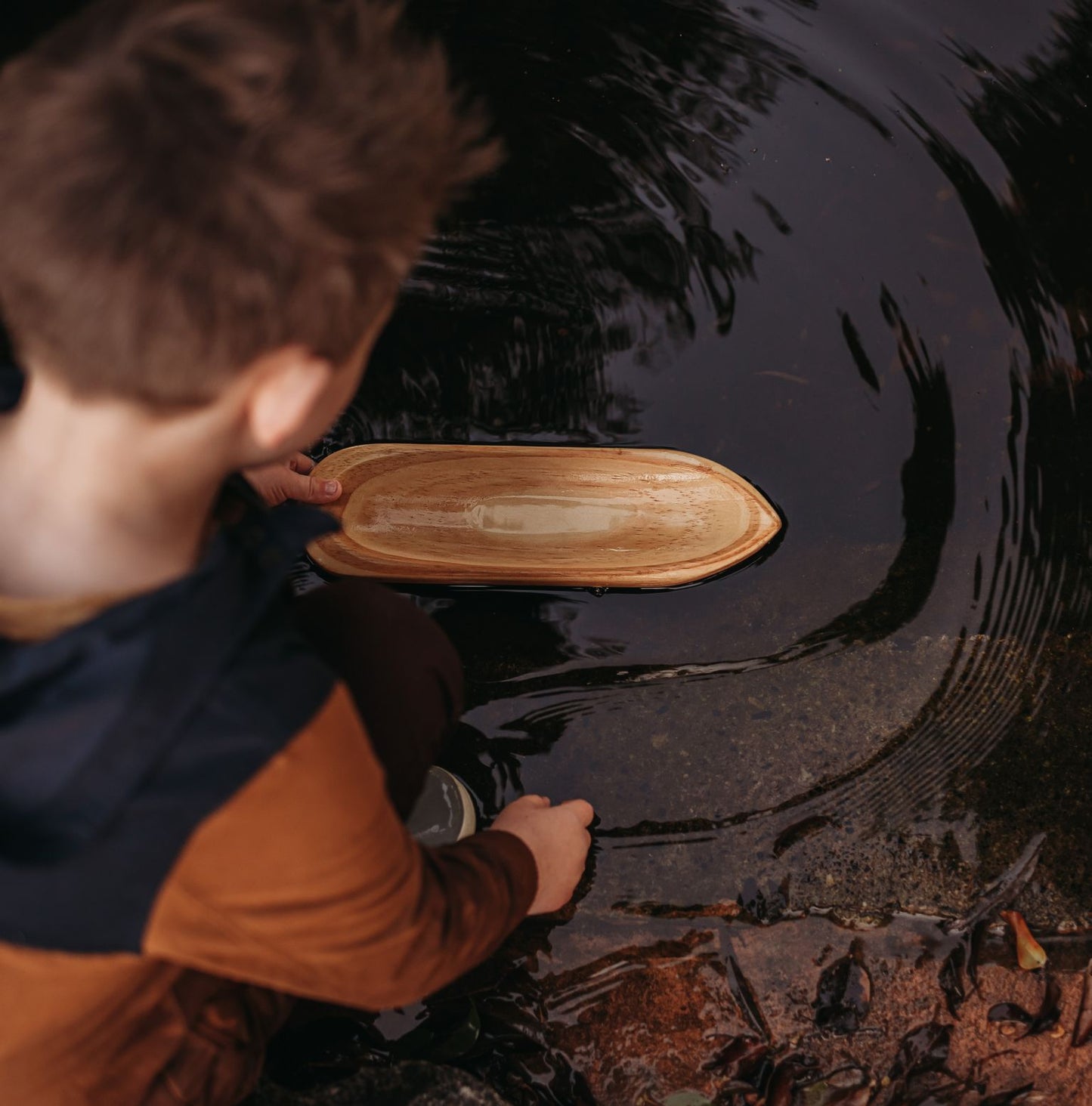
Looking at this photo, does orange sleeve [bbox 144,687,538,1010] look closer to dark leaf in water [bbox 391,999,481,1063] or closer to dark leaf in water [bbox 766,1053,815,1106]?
dark leaf in water [bbox 391,999,481,1063]

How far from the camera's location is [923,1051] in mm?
1447

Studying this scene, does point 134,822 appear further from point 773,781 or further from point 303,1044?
point 773,781

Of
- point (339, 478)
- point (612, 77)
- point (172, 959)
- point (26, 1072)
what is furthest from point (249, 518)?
point (612, 77)

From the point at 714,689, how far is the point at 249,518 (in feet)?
3.31

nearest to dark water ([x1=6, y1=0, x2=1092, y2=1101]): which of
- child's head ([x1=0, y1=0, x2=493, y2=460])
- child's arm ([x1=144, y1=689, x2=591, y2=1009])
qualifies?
child's arm ([x1=144, y1=689, x2=591, y2=1009])

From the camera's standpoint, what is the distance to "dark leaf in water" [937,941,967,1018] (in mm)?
1474

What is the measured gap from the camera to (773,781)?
1.64 metres

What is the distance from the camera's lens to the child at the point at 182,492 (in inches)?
29.5

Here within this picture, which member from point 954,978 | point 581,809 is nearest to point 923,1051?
point 954,978

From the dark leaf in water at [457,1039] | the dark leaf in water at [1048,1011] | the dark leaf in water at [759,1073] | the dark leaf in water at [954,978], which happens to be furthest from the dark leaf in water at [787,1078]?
the dark leaf in water at [457,1039]

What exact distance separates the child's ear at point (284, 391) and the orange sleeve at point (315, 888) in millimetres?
257

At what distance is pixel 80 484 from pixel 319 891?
0.43 meters

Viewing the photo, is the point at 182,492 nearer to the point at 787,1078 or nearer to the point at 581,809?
the point at 581,809

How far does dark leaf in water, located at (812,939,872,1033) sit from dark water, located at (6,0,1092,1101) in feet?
0.33
